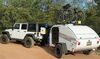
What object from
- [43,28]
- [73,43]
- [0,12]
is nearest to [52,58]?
[73,43]

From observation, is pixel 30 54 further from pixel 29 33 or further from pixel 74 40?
pixel 74 40

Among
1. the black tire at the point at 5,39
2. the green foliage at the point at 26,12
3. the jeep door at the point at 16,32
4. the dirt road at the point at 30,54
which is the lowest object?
the dirt road at the point at 30,54

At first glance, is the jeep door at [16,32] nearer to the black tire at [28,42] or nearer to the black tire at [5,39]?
the black tire at [5,39]

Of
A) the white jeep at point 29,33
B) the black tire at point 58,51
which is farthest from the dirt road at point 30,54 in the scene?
the white jeep at point 29,33

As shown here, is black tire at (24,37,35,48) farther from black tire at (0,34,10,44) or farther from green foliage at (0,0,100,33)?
green foliage at (0,0,100,33)

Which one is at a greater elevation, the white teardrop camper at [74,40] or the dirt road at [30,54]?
the white teardrop camper at [74,40]

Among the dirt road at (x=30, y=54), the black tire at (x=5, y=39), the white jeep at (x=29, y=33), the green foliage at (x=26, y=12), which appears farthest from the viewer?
the green foliage at (x=26, y=12)

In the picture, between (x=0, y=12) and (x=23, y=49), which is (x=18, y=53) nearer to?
(x=23, y=49)

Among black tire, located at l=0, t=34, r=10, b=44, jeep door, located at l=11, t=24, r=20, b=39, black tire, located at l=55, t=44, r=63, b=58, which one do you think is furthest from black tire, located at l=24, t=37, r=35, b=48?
black tire, located at l=55, t=44, r=63, b=58

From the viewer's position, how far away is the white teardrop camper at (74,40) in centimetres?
1673

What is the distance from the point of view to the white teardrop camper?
1673 centimetres

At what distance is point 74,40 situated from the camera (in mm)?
16672

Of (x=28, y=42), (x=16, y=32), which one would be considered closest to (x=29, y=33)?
(x=28, y=42)

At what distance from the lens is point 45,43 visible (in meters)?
21.1
